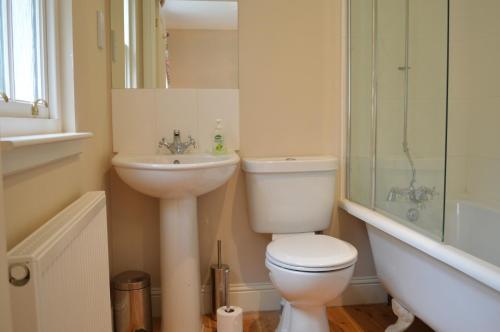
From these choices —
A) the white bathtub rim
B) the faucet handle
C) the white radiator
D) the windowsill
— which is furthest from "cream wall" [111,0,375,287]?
the windowsill

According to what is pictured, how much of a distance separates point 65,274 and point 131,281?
108cm

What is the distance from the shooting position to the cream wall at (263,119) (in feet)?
7.60

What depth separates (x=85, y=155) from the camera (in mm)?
1787

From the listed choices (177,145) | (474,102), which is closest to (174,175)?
(177,145)

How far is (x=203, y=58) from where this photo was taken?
2281mm

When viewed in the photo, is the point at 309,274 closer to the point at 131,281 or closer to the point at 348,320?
the point at 348,320

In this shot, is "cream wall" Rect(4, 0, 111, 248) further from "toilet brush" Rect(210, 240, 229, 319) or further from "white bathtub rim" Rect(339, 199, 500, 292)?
"white bathtub rim" Rect(339, 199, 500, 292)

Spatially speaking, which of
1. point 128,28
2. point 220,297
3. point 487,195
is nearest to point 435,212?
point 487,195

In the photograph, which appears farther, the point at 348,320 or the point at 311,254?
the point at 348,320

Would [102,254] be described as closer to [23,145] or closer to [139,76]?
[23,145]

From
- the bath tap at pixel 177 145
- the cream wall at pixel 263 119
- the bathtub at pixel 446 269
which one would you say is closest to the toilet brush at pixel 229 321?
the cream wall at pixel 263 119

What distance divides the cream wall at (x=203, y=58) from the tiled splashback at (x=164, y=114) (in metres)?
0.05

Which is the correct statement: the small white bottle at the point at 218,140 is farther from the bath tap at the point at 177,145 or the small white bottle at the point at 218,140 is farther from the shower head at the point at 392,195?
the shower head at the point at 392,195

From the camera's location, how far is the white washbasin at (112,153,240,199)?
1.77 m
